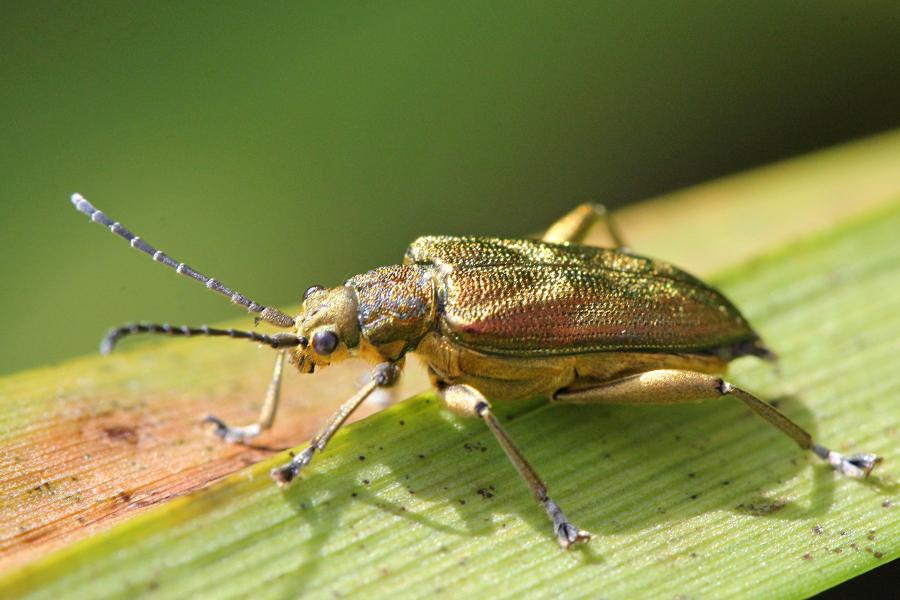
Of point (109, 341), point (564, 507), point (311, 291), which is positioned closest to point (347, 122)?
point (311, 291)

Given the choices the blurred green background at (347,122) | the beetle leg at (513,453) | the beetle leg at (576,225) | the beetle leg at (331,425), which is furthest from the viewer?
the blurred green background at (347,122)

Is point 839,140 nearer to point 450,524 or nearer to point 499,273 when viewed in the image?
point 499,273

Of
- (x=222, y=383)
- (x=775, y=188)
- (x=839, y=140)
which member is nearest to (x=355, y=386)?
(x=222, y=383)

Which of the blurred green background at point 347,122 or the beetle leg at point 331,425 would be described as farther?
the blurred green background at point 347,122

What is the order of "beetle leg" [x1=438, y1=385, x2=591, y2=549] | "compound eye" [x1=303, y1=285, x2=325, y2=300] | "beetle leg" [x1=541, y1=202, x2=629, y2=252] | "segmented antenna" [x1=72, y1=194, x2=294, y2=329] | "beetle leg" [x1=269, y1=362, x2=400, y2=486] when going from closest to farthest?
"beetle leg" [x1=269, y1=362, x2=400, y2=486], "beetle leg" [x1=438, y1=385, x2=591, y2=549], "segmented antenna" [x1=72, y1=194, x2=294, y2=329], "compound eye" [x1=303, y1=285, x2=325, y2=300], "beetle leg" [x1=541, y1=202, x2=629, y2=252]

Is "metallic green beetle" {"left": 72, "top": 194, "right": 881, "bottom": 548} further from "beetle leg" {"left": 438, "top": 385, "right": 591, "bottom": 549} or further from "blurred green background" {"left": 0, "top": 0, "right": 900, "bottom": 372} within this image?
"blurred green background" {"left": 0, "top": 0, "right": 900, "bottom": 372}

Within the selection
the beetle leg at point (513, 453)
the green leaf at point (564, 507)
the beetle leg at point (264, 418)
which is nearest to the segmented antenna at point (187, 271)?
the beetle leg at point (264, 418)

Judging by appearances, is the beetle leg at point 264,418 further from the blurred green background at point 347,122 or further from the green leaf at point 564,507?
the blurred green background at point 347,122

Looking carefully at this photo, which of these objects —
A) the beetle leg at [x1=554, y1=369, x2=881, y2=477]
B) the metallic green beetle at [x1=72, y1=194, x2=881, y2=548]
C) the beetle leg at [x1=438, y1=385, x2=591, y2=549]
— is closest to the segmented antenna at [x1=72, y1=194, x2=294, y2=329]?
the metallic green beetle at [x1=72, y1=194, x2=881, y2=548]
